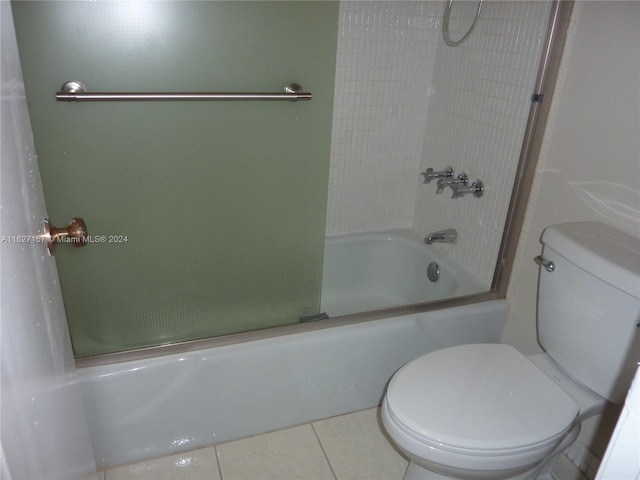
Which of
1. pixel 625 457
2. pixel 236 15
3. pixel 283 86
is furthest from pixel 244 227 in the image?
pixel 625 457

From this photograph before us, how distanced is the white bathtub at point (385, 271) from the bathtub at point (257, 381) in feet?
0.63

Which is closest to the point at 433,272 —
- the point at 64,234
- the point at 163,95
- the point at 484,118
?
the point at 484,118

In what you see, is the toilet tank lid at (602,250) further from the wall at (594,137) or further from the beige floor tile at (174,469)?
the beige floor tile at (174,469)

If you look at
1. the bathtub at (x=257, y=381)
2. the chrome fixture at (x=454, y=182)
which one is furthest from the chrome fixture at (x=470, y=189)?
the bathtub at (x=257, y=381)

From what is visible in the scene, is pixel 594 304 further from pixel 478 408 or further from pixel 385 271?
pixel 385 271

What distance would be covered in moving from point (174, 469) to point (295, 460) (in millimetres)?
382

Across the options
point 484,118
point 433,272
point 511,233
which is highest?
point 484,118

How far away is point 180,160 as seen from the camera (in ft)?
4.77

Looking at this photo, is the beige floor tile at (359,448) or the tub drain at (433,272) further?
the tub drain at (433,272)

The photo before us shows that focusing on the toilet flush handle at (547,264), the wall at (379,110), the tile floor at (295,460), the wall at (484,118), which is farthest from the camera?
the wall at (379,110)

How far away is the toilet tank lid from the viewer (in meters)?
1.17

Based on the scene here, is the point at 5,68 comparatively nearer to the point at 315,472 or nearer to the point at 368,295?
the point at 315,472

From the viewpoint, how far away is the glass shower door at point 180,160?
1.28 meters

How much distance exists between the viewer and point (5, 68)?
2.15ft
